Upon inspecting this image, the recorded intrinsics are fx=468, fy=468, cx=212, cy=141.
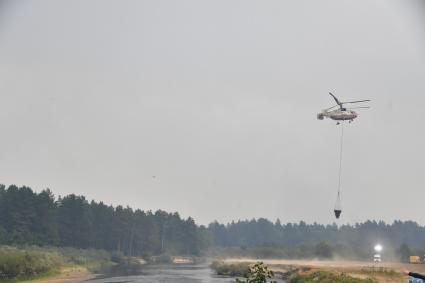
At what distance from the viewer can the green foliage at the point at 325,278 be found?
51.3 metres

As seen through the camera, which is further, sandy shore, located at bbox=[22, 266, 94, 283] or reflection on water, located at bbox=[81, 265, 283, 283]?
reflection on water, located at bbox=[81, 265, 283, 283]

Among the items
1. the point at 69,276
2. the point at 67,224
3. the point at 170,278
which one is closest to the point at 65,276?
the point at 69,276

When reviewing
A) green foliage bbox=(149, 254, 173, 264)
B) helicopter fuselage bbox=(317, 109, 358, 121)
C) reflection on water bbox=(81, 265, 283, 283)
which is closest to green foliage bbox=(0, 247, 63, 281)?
reflection on water bbox=(81, 265, 283, 283)

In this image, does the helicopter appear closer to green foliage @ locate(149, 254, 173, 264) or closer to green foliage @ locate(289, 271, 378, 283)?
green foliage @ locate(289, 271, 378, 283)

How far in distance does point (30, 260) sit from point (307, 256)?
3728 inches

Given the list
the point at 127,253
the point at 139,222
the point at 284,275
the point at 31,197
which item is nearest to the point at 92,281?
the point at 284,275

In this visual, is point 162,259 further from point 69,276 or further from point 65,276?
point 65,276

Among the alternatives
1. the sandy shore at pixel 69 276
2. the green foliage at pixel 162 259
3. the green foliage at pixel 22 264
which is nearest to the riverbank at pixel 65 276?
the sandy shore at pixel 69 276

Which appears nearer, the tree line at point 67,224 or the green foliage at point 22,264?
the green foliage at point 22,264

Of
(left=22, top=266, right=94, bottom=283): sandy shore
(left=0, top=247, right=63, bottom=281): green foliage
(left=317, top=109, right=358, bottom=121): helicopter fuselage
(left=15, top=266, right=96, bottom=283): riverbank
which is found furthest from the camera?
(left=22, top=266, right=94, bottom=283): sandy shore

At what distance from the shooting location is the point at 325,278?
5794 centimetres

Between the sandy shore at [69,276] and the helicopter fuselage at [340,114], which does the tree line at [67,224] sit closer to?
the sandy shore at [69,276]

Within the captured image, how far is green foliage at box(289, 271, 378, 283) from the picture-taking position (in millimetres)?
51309

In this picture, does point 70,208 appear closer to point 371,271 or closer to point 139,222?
point 139,222
